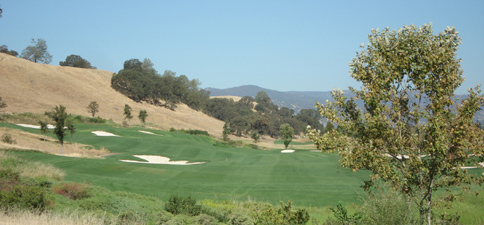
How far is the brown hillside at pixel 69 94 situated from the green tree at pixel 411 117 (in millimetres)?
63543

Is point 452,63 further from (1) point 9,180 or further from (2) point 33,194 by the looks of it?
(1) point 9,180

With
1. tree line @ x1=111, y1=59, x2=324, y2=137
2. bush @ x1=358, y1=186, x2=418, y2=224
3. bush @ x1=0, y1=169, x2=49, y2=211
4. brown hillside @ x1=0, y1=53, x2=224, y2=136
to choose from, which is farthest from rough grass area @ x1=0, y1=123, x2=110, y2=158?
tree line @ x1=111, y1=59, x2=324, y2=137

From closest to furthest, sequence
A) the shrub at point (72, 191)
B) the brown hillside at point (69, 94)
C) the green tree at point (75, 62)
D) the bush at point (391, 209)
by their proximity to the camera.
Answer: the bush at point (391, 209) < the shrub at point (72, 191) < the brown hillside at point (69, 94) < the green tree at point (75, 62)

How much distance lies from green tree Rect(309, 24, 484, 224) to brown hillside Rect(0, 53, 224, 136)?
63543mm

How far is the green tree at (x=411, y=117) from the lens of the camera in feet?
25.5

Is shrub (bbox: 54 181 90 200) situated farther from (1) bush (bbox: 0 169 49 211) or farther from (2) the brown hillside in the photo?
(2) the brown hillside

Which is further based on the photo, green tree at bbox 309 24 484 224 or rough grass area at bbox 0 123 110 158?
rough grass area at bbox 0 123 110 158

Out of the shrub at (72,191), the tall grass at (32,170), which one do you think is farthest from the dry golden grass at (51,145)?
the shrub at (72,191)

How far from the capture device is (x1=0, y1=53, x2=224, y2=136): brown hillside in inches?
2762

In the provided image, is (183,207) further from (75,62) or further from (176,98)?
(75,62)

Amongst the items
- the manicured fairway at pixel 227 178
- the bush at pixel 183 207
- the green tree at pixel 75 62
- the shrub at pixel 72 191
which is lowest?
the manicured fairway at pixel 227 178

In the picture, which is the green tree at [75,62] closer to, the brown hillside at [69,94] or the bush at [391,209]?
the brown hillside at [69,94]

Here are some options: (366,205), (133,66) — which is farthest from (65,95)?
(366,205)

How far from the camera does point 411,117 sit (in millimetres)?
8367
